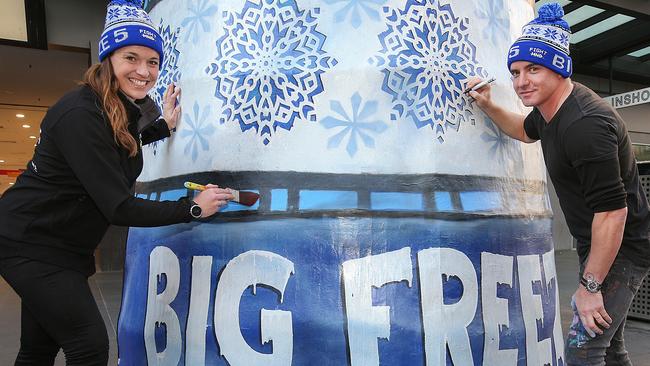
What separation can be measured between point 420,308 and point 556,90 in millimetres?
1062

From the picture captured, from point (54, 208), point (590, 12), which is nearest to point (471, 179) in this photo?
point (54, 208)

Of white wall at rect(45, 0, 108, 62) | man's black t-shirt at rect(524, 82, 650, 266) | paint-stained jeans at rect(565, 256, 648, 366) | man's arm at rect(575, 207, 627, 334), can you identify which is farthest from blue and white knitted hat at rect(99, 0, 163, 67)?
white wall at rect(45, 0, 108, 62)

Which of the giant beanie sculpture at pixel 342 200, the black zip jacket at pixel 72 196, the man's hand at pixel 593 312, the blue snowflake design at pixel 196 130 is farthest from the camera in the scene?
the blue snowflake design at pixel 196 130

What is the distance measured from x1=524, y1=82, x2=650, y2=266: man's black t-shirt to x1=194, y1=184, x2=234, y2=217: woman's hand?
1351 mm

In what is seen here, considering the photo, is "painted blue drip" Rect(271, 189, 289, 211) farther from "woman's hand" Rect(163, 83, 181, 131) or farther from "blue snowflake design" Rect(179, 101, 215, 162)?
"woman's hand" Rect(163, 83, 181, 131)

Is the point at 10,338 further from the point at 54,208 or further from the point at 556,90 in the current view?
the point at 556,90

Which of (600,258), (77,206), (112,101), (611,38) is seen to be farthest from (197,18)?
(611,38)

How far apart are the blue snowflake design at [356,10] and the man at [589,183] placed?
0.63m

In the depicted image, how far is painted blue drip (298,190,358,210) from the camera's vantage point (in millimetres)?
2352

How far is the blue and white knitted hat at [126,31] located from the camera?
2.19 m

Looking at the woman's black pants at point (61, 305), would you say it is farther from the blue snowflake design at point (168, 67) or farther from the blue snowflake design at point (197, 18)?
the blue snowflake design at point (197, 18)

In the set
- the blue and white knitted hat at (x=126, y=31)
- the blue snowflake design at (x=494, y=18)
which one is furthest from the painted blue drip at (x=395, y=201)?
the blue and white knitted hat at (x=126, y=31)

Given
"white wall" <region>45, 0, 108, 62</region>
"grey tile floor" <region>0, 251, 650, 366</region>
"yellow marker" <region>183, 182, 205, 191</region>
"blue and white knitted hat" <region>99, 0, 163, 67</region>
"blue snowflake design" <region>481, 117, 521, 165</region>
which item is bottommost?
"grey tile floor" <region>0, 251, 650, 366</region>

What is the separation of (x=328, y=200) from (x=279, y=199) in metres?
0.21
